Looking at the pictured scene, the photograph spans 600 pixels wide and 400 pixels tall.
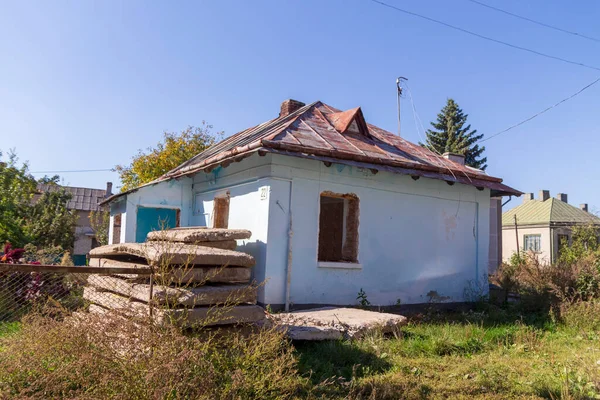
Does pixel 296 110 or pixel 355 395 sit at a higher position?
pixel 296 110

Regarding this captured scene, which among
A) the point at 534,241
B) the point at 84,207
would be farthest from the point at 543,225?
the point at 84,207

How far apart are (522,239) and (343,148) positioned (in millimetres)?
23842

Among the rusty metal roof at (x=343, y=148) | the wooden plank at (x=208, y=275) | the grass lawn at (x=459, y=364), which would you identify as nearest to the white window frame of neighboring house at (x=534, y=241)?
the rusty metal roof at (x=343, y=148)

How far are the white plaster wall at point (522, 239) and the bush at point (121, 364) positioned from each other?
80.8 ft

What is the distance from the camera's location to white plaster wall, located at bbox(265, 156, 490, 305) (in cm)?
888

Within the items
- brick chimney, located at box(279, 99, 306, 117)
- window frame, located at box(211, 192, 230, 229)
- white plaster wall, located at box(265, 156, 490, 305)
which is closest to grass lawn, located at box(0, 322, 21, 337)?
white plaster wall, located at box(265, 156, 490, 305)

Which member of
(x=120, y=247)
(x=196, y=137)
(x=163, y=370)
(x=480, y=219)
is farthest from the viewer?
(x=196, y=137)

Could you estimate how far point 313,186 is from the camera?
920 cm

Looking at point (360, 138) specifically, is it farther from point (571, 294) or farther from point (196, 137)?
point (196, 137)

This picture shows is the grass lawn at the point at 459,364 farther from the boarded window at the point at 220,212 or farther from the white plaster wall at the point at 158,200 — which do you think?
the white plaster wall at the point at 158,200

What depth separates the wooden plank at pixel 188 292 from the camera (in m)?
4.81

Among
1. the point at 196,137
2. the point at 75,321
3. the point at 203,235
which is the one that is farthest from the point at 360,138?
the point at 196,137

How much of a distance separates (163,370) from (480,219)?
9921mm

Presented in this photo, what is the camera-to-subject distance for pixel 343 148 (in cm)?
938
